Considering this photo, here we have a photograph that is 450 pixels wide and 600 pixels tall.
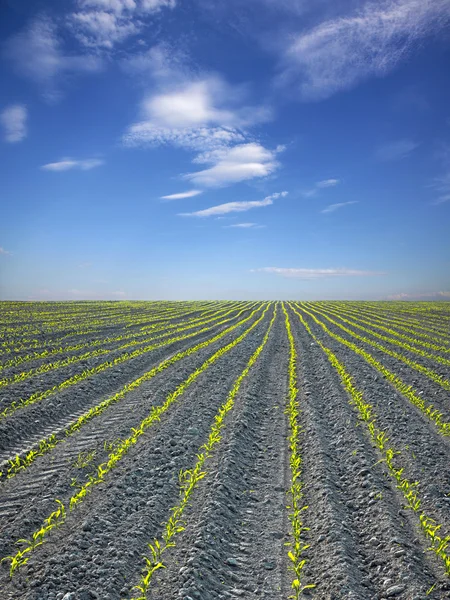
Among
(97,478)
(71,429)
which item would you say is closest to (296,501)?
(97,478)

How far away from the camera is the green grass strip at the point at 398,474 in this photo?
17.3 feet

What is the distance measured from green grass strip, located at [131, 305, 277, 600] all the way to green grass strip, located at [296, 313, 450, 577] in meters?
3.40

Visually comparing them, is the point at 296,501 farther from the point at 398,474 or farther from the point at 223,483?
the point at 398,474

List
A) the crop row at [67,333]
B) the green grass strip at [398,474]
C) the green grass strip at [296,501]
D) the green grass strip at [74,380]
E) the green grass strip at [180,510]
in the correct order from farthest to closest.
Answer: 1. the crop row at [67,333]
2. the green grass strip at [74,380]
3. the green grass strip at [398,474]
4. the green grass strip at [296,501]
5. the green grass strip at [180,510]

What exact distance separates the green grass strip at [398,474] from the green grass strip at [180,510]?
3402 millimetres

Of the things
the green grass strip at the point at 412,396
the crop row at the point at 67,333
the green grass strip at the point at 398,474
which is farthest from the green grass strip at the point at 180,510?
the crop row at the point at 67,333

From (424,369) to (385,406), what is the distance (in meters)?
5.90

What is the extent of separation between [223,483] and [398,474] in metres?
3.19

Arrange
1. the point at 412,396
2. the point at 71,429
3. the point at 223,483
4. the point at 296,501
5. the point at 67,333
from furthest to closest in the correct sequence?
the point at 67,333 → the point at 412,396 → the point at 71,429 → the point at 223,483 → the point at 296,501

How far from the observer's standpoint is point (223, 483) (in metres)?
6.73

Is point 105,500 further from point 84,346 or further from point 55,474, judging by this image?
point 84,346

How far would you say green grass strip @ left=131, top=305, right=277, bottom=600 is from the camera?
468 centimetres

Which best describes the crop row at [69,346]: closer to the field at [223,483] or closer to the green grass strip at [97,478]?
the field at [223,483]

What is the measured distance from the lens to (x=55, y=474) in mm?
7043
